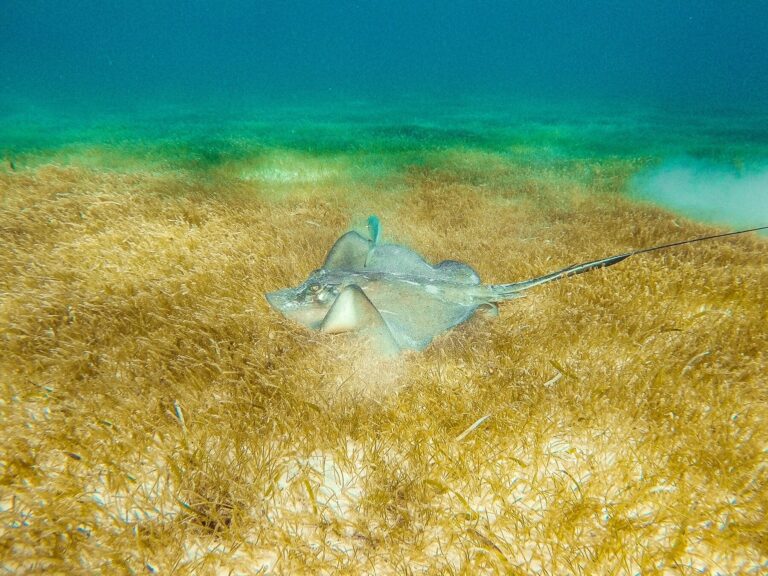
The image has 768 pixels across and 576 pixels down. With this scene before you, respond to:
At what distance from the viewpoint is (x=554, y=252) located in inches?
187

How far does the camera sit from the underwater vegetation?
167cm

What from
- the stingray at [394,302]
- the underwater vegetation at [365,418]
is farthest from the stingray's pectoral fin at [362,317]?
the underwater vegetation at [365,418]

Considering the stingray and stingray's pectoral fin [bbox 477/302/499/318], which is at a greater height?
the stingray

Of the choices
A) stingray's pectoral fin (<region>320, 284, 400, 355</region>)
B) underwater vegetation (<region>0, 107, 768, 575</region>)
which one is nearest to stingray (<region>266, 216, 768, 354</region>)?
stingray's pectoral fin (<region>320, 284, 400, 355</region>)

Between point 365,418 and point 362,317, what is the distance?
0.70 metres

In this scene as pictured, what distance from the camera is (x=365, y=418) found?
7.77ft

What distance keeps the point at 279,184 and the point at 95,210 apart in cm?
307

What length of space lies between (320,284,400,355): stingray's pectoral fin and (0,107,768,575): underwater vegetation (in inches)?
9.7

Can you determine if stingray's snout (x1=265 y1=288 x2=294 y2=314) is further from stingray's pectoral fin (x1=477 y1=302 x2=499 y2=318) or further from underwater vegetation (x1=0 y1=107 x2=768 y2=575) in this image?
stingray's pectoral fin (x1=477 y1=302 x2=499 y2=318)

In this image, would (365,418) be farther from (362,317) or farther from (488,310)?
(488,310)

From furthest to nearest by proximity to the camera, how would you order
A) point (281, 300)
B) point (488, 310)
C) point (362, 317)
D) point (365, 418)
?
1. point (488, 310)
2. point (281, 300)
3. point (362, 317)
4. point (365, 418)

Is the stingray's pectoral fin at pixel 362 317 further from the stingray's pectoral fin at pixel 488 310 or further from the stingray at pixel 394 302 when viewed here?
the stingray's pectoral fin at pixel 488 310

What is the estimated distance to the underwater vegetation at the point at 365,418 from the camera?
167 centimetres

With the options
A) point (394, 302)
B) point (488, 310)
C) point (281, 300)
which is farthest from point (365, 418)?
point (488, 310)
